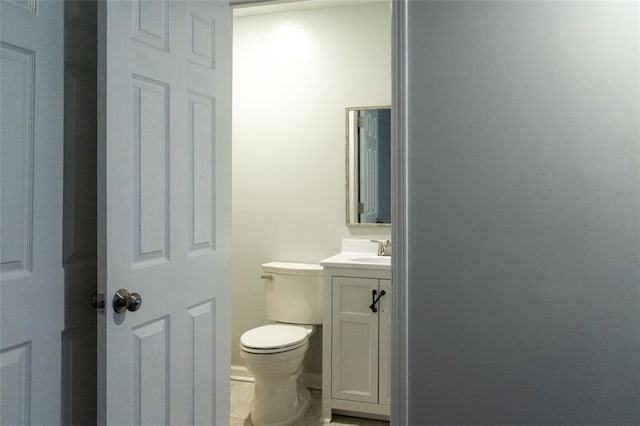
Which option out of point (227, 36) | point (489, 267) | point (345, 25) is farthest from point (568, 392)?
point (345, 25)

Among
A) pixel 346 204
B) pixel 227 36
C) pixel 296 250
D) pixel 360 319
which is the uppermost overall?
pixel 227 36

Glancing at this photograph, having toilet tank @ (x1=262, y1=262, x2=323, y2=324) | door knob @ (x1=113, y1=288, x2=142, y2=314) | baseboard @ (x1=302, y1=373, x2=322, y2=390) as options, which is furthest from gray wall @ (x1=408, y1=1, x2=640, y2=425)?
baseboard @ (x1=302, y1=373, x2=322, y2=390)

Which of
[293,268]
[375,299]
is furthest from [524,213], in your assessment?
[293,268]

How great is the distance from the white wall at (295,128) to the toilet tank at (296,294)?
8.8 inches

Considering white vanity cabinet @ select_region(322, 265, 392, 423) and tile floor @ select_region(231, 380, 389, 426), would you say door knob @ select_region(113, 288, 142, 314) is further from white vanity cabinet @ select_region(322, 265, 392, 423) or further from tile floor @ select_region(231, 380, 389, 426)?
tile floor @ select_region(231, 380, 389, 426)

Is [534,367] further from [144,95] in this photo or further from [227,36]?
[227,36]

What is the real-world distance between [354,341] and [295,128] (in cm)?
137

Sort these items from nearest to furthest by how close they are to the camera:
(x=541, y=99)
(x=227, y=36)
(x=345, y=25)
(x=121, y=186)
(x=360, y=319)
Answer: (x=121, y=186), (x=541, y=99), (x=227, y=36), (x=360, y=319), (x=345, y=25)

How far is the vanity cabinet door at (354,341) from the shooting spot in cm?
240

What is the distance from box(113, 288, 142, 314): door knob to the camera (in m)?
1.32

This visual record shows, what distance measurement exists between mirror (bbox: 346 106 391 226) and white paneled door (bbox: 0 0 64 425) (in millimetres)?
1786

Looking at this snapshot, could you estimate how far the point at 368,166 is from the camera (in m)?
2.84

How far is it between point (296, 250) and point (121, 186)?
1.72m

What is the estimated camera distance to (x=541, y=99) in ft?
4.77
